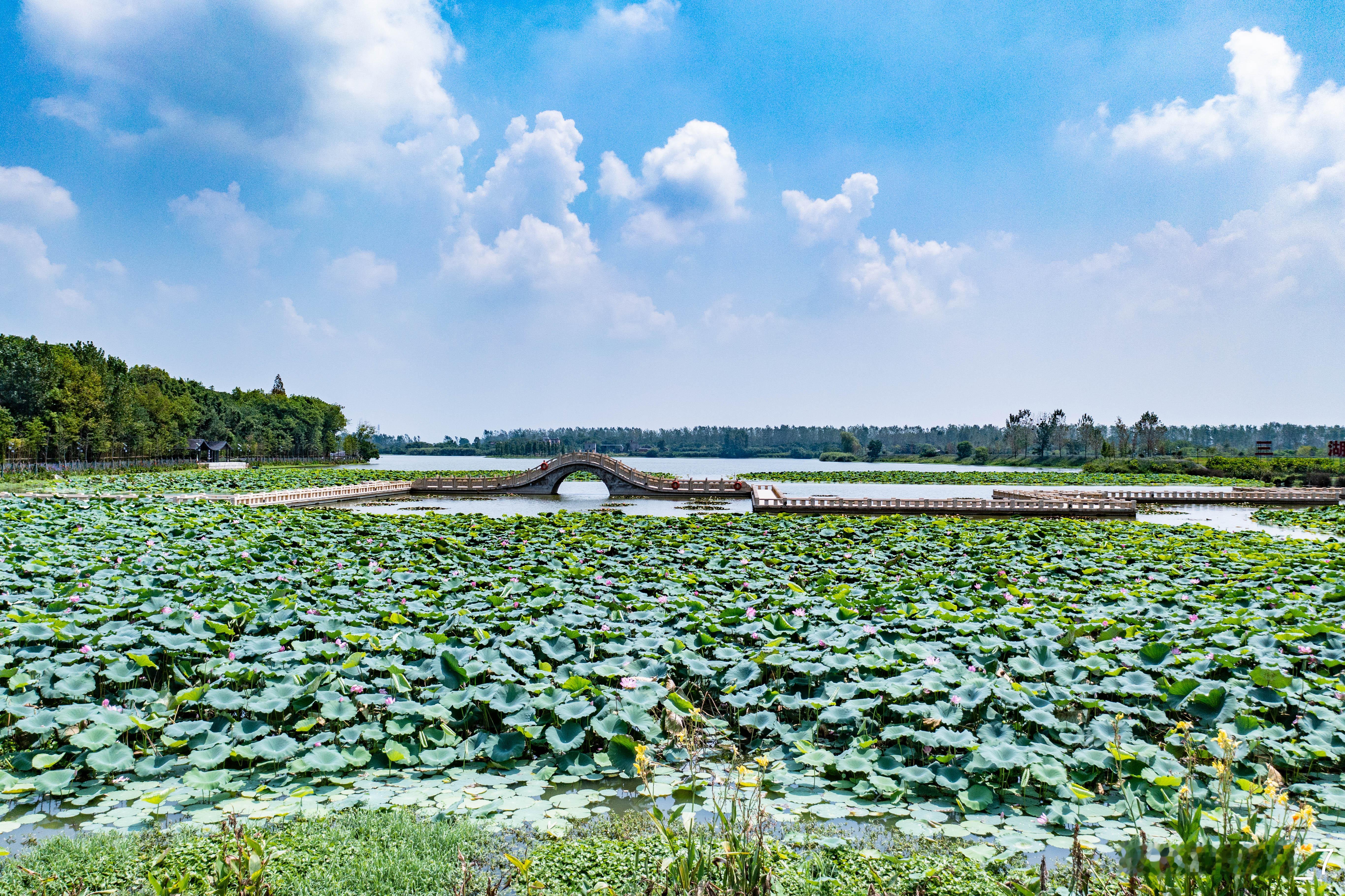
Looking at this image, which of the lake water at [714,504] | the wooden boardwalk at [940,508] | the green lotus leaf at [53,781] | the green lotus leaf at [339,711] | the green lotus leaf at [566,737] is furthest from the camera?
the wooden boardwalk at [940,508]

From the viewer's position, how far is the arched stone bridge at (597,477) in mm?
35531

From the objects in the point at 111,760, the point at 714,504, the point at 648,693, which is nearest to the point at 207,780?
the point at 111,760

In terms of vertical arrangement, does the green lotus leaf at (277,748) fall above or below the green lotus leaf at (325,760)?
above

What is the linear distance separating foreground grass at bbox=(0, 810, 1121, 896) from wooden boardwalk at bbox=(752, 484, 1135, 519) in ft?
71.1

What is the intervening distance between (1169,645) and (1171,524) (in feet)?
63.2

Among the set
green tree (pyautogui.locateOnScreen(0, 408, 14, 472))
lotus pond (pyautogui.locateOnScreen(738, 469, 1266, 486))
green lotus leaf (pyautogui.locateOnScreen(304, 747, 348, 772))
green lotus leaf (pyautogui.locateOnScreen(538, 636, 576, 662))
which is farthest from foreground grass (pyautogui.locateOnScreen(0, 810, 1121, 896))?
green tree (pyautogui.locateOnScreen(0, 408, 14, 472))

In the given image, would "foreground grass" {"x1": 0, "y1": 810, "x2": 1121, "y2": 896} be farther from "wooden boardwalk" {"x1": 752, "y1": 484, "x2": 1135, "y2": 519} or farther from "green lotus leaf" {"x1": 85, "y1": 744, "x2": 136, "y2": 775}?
"wooden boardwalk" {"x1": 752, "y1": 484, "x2": 1135, "y2": 519}

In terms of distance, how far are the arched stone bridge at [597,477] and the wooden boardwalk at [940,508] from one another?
8.51 meters

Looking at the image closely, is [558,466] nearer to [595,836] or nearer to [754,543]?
[754,543]

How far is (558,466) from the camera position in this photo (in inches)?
1471

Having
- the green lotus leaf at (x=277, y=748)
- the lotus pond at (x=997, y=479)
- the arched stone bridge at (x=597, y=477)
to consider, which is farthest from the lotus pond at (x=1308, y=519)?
the green lotus leaf at (x=277, y=748)

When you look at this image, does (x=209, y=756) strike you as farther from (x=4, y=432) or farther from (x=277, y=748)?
(x=4, y=432)

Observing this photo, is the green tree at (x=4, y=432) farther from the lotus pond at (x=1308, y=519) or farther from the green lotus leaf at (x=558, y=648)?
the lotus pond at (x=1308, y=519)

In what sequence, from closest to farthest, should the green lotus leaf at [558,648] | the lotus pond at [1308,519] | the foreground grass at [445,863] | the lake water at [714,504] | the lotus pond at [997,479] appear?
the foreground grass at [445,863] < the green lotus leaf at [558,648] < the lotus pond at [1308,519] < the lake water at [714,504] < the lotus pond at [997,479]
